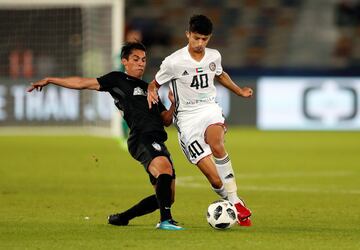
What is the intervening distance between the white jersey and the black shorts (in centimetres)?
44

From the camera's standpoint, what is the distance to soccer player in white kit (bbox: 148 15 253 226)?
8.27m

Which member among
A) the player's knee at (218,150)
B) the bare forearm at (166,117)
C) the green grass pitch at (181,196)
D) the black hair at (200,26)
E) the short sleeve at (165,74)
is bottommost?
the green grass pitch at (181,196)

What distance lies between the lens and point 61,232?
766 centimetres

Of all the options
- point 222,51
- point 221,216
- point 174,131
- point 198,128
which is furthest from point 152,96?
point 222,51

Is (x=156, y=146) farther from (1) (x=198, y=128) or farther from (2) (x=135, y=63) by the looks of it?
(2) (x=135, y=63)

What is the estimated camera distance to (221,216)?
7781 millimetres

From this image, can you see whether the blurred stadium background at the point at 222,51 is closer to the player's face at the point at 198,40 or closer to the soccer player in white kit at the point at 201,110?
the soccer player in white kit at the point at 201,110

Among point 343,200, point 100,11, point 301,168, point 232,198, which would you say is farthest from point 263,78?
point 232,198

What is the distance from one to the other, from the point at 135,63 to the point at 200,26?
0.64 meters

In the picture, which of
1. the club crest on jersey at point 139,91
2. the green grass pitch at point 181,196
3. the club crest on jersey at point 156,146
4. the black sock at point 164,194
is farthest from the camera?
the club crest on jersey at point 139,91

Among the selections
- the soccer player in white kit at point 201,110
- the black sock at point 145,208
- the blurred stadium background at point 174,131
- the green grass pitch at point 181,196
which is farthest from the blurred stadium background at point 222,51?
the black sock at point 145,208

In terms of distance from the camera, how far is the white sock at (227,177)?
328 inches

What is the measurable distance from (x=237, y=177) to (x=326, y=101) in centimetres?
1019

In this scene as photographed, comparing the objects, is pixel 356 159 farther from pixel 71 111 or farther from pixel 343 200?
pixel 71 111
